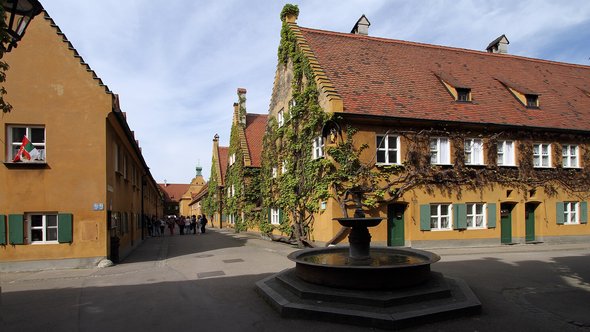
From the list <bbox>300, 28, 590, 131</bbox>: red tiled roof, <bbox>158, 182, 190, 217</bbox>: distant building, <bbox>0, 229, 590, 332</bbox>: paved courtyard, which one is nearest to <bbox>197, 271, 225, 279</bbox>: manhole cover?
<bbox>0, 229, 590, 332</bbox>: paved courtyard

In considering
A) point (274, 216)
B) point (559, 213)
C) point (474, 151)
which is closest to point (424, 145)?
point (474, 151)

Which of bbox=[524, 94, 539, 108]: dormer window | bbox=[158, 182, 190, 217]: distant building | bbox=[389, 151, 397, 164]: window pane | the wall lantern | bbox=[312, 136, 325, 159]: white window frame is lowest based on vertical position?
bbox=[158, 182, 190, 217]: distant building

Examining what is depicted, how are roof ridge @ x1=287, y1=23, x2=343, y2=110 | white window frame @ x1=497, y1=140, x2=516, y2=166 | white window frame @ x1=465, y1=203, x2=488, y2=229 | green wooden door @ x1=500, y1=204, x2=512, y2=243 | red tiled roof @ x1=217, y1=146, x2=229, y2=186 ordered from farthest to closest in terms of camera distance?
red tiled roof @ x1=217, y1=146, x2=229, y2=186
green wooden door @ x1=500, y1=204, x2=512, y2=243
white window frame @ x1=497, y1=140, x2=516, y2=166
white window frame @ x1=465, y1=203, x2=488, y2=229
roof ridge @ x1=287, y1=23, x2=343, y2=110

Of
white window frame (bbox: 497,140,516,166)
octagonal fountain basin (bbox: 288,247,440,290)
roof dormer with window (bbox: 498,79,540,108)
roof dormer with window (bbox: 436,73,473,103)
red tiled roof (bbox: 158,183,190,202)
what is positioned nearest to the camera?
octagonal fountain basin (bbox: 288,247,440,290)

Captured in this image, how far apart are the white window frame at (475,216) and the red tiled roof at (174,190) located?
9885 centimetres

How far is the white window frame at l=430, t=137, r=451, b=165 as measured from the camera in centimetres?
2050

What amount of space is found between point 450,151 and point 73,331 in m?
17.5

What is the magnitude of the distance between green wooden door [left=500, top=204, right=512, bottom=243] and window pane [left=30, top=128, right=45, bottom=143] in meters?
20.3

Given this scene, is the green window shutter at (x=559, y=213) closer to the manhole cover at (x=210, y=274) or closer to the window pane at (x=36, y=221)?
the manhole cover at (x=210, y=274)

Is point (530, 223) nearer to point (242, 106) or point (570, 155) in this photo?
point (570, 155)

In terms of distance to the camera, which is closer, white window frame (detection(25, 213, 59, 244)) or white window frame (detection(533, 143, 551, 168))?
white window frame (detection(25, 213, 59, 244))

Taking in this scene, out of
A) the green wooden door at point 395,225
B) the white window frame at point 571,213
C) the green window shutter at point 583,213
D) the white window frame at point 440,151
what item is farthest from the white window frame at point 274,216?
the green window shutter at point 583,213

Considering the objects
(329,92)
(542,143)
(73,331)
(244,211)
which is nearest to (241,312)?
(73,331)

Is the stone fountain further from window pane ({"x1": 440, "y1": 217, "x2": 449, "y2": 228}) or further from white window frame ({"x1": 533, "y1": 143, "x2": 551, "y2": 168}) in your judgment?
white window frame ({"x1": 533, "y1": 143, "x2": 551, "y2": 168})
